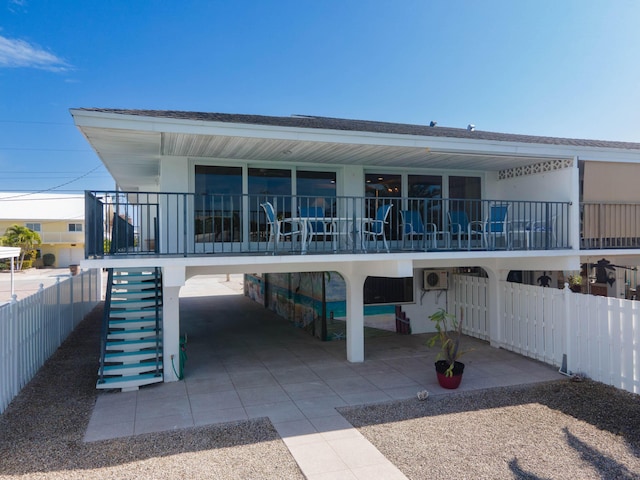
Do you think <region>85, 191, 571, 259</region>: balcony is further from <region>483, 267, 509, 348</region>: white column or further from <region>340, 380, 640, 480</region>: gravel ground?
<region>340, 380, 640, 480</region>: gravel ground

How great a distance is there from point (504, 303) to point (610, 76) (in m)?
11.0

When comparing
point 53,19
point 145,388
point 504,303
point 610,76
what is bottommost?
point 145,388

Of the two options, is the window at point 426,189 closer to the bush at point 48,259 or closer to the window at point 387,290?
the window at point 387,290

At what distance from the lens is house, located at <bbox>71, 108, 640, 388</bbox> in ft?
22.7

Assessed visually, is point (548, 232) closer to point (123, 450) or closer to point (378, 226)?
point (378, 226)

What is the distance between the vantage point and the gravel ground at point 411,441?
14.3ft

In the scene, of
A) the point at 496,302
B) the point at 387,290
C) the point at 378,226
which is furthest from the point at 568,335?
the point at 387,290

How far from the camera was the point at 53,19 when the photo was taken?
73.9ft

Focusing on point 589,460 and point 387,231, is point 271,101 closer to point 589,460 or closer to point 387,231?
point 387,231

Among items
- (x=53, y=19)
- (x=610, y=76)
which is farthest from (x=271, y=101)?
(x=610, y=76)

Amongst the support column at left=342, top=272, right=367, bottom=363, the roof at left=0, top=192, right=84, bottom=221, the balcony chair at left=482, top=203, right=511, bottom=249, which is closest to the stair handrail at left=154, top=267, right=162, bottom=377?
the support column at left=342, top=272, right=367, bottom=363

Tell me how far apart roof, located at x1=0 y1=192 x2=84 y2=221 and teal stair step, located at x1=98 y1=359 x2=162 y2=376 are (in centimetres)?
3370

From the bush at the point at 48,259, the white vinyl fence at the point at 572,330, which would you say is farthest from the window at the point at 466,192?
the bush at the point at 48,259

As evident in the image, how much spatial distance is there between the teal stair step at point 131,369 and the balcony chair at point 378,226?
4.23m
